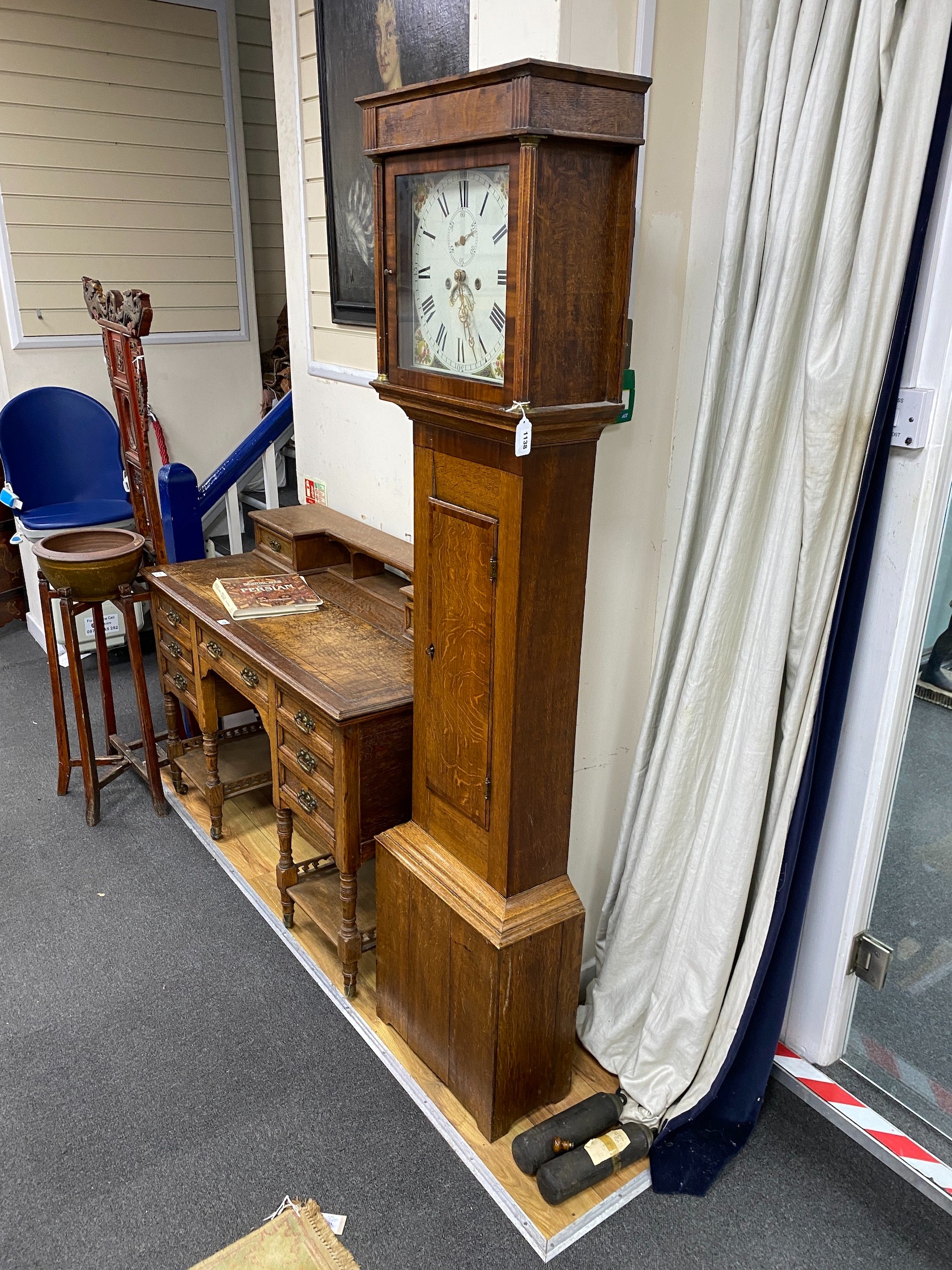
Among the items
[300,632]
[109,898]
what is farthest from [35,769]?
[300,632]

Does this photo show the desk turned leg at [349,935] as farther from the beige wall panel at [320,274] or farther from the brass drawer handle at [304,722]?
the beige wall panel at [320,274]

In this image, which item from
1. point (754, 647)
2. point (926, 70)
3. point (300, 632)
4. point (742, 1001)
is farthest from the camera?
point (300, 632)

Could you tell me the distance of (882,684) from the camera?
1.82 metres

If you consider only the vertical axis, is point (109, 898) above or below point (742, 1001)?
below

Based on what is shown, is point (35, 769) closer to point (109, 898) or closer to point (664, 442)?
point (109, 898)

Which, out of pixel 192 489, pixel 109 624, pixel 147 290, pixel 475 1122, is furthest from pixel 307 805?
pixel 147 290

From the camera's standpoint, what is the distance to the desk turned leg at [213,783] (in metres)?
2.97

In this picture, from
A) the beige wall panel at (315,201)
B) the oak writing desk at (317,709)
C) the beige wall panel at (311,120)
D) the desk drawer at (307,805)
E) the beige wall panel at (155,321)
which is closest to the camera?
the oak writing desk at (317,709)

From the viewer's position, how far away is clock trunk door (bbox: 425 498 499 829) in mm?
1795

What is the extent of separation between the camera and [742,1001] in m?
1.97

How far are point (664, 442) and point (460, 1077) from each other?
1477 millimetres

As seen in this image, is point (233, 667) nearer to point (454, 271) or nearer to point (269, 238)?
point (454, 271)

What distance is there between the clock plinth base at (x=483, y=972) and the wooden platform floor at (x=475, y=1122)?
0.03 m

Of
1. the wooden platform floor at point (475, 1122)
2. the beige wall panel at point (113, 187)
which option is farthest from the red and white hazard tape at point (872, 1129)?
the beige wall panel at point (113, 187)
